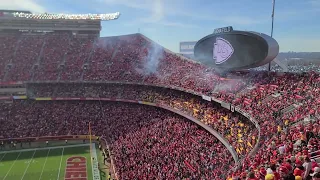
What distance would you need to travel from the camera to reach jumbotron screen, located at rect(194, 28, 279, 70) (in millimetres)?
26109

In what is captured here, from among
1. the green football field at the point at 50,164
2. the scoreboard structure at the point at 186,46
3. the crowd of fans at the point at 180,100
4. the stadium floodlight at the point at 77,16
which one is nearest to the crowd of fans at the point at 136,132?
the crowd of fans at the point at 180,100

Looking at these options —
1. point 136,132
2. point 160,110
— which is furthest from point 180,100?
point 136,132

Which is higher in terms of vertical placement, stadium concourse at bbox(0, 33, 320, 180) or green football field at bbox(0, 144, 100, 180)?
stadium concourse at bbox(0, 33, 320, 180)

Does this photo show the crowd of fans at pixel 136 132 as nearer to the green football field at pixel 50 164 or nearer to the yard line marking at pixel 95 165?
the yard line marking at pixel 95 165

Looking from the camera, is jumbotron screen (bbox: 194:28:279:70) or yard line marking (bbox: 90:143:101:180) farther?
yard line marking (bbox: 90:143:101:180)

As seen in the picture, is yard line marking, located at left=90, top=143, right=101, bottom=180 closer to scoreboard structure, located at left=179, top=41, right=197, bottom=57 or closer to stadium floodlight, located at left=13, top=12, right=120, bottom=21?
stadium floodlight, located at left=13, top=12, right=120, bottom=21

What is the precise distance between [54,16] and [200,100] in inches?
1331

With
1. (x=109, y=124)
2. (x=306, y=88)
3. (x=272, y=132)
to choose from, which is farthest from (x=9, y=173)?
(x=306, y=88)

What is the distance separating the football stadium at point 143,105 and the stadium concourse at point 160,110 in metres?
0.12

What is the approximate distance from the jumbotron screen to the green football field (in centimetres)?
1532

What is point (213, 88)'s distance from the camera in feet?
102

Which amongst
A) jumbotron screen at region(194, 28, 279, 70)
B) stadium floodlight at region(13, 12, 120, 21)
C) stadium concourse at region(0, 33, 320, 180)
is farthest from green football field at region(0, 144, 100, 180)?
stadium floodlight at region(13, 12, 120, 21)

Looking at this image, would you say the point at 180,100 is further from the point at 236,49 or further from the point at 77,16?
the point at 77,16

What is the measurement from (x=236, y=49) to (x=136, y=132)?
13903mm
